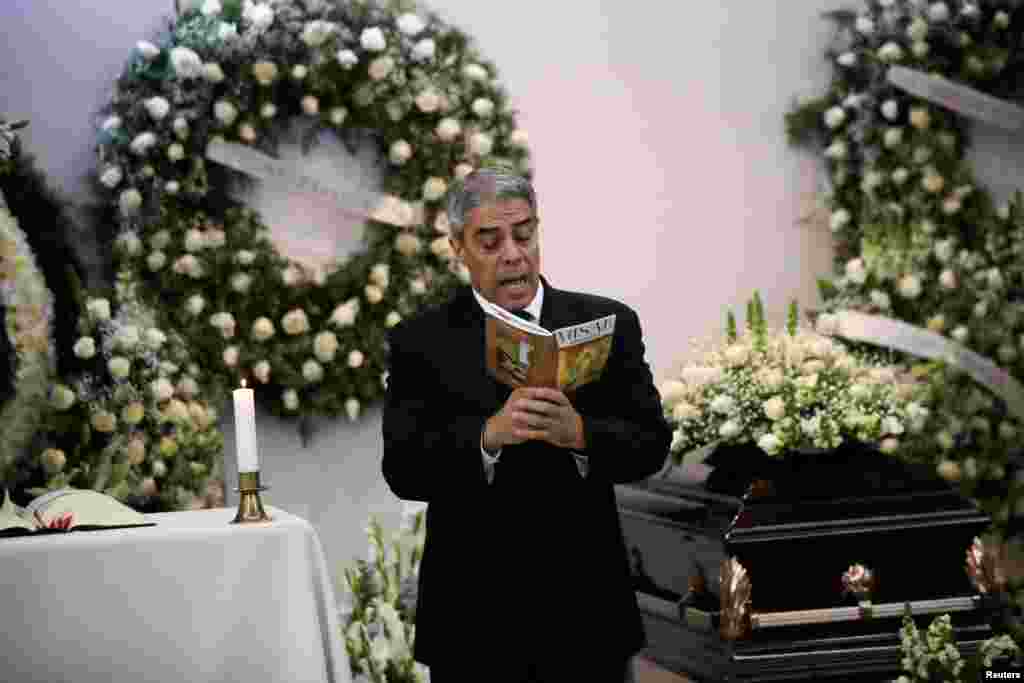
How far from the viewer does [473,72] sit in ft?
19.7

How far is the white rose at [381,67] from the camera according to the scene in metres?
5.84

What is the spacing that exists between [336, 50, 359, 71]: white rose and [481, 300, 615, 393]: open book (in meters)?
3.44

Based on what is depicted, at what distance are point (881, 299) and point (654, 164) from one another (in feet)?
3.76

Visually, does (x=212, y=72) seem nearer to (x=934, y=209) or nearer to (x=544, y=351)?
(x=934, y=209)

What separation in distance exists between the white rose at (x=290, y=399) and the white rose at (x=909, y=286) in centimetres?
266

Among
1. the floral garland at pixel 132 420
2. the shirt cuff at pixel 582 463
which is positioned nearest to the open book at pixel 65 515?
the shirt cuff at pixel 582 463

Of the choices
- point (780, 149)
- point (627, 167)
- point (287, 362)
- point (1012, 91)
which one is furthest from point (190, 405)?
point (1012, 91)

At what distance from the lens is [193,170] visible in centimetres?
572

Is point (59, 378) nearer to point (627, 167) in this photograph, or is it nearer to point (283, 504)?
point (283, 504)

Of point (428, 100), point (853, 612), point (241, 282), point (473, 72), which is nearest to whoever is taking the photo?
point (853, 612)

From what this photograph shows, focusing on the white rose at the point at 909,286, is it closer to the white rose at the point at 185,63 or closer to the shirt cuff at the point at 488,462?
the white rose at the point at 185,63

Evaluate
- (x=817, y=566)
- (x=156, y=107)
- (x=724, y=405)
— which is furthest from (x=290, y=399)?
(x=817, y=566)

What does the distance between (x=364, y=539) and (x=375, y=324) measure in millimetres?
912

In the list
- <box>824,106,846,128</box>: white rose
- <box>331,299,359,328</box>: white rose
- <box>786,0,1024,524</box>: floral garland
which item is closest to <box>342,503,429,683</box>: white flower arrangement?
<box>331,299,359,328</box>: white rose
